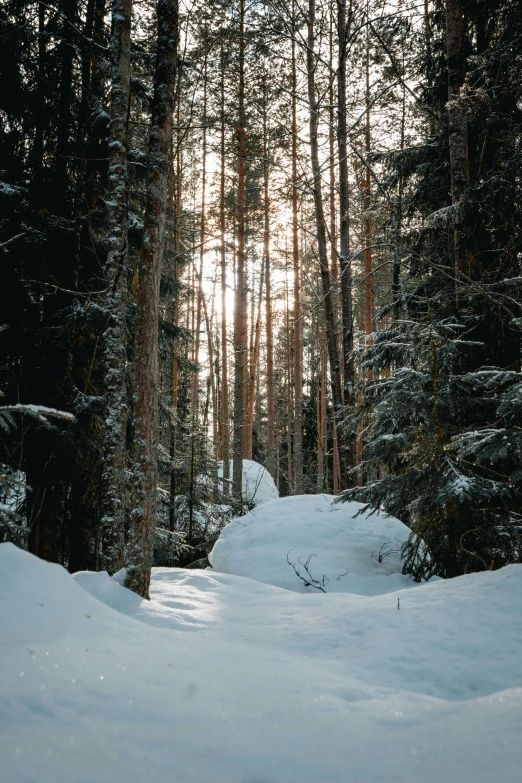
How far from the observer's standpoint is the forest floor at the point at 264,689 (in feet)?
5.43

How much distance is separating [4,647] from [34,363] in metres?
5.23

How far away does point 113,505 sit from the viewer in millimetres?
5523

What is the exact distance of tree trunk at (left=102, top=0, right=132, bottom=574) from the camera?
5.61 meters

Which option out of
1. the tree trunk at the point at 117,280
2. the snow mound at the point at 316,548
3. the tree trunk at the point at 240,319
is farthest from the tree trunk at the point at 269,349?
the snow mound at the point at 316,548

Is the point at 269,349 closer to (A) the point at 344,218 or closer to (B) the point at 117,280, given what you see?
(A) the point at 344,218

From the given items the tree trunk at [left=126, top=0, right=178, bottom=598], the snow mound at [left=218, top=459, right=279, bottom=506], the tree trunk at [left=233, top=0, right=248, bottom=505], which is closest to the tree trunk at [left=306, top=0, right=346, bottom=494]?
the tree trunk at [left=233, top=0, right=248, bottom=505]

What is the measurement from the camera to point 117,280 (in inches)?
231

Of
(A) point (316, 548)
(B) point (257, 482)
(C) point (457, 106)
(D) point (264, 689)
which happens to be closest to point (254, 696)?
(D) point (264, 689)

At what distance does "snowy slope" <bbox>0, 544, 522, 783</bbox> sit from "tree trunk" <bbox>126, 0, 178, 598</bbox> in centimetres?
191

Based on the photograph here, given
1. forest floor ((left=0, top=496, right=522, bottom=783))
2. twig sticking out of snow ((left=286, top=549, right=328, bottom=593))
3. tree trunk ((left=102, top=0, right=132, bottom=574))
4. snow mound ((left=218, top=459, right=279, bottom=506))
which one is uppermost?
tree trunk ((left=102, top=0, right=132, bottom=574))

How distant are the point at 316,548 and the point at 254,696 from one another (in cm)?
498

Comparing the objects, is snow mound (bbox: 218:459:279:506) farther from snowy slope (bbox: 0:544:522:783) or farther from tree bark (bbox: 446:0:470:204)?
snowy slope (bbox: 0:544:522:783)

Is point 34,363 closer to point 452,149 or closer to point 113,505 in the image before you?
point 113,505

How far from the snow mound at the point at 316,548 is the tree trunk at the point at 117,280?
238 cm
